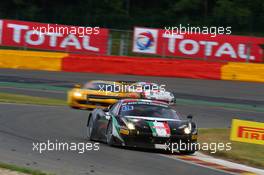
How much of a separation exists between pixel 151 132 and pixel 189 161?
1.06m

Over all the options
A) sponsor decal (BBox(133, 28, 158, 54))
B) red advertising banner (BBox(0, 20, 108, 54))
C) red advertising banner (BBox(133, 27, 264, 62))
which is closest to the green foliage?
red advertising banner (BBox(0, 20, 108, 54))

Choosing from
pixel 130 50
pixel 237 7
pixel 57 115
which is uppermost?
pixel 237 7

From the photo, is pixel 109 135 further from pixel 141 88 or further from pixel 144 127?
pixel 141 88

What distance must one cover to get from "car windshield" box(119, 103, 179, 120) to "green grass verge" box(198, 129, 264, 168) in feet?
3.51

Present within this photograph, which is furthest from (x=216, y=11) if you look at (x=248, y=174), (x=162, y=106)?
(x=248, y=174)

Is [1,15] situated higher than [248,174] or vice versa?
[1,15]

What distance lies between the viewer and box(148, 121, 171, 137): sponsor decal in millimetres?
12477

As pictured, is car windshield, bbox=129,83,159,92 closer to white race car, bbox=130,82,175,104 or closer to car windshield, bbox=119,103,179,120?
white race car, bbox=130,82,175,104

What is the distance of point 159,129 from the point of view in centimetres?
1255

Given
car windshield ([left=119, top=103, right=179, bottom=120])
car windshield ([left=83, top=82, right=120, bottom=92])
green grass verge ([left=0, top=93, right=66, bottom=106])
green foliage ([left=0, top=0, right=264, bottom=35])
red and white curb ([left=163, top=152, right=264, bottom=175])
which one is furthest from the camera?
green foliage ([left=0, top=0, right=264, bottom=35])

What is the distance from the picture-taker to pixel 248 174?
10516mm

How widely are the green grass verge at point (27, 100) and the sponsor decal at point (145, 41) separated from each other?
22.9 feet

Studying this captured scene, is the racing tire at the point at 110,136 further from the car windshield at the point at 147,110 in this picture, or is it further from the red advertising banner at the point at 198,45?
the red advertising banner at the point at 198,45

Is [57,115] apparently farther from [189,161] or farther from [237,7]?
[237,7]
